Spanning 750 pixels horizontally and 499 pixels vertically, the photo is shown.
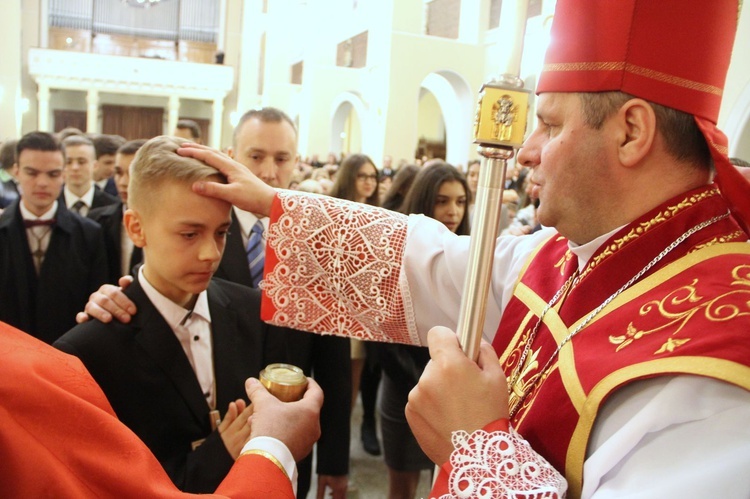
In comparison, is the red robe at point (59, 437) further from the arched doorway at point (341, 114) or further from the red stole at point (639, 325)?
the arched doorway at point (341, 114)

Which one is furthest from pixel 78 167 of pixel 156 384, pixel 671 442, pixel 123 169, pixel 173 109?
pixel 173 109

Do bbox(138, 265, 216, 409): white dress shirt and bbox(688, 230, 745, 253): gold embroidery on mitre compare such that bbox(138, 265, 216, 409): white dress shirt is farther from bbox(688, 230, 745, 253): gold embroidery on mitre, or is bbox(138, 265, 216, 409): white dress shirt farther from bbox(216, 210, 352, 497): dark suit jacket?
bbox(688, 230, 745, 253): gold embroidery on mitre

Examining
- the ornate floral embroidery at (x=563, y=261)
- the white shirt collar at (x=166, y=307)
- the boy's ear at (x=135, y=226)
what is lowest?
the white shirt collar at (x=166, y=307)

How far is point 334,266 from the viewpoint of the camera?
Result: 1618mm

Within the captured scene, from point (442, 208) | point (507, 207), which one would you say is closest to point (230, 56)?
point (507, 207)

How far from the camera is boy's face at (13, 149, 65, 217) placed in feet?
10.5

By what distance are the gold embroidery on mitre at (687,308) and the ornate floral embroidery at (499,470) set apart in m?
0.21

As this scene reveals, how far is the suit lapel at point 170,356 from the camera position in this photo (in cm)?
158

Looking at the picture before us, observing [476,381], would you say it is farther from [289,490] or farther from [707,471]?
[289,490]

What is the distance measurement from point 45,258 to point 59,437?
2515 mm

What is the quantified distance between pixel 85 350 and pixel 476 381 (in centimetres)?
101

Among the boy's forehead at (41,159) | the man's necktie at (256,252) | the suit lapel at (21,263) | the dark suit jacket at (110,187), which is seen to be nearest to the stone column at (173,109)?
the dark suit jacket at (110,187)

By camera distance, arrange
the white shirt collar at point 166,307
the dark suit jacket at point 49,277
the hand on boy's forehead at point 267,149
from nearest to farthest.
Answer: the white shirt collar at point 166,307 → the hand on boy's forehead at point 267,149 → the dark suit jacket at point 49,277

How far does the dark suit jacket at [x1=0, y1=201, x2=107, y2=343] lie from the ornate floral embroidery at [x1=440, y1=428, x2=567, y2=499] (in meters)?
2.54
